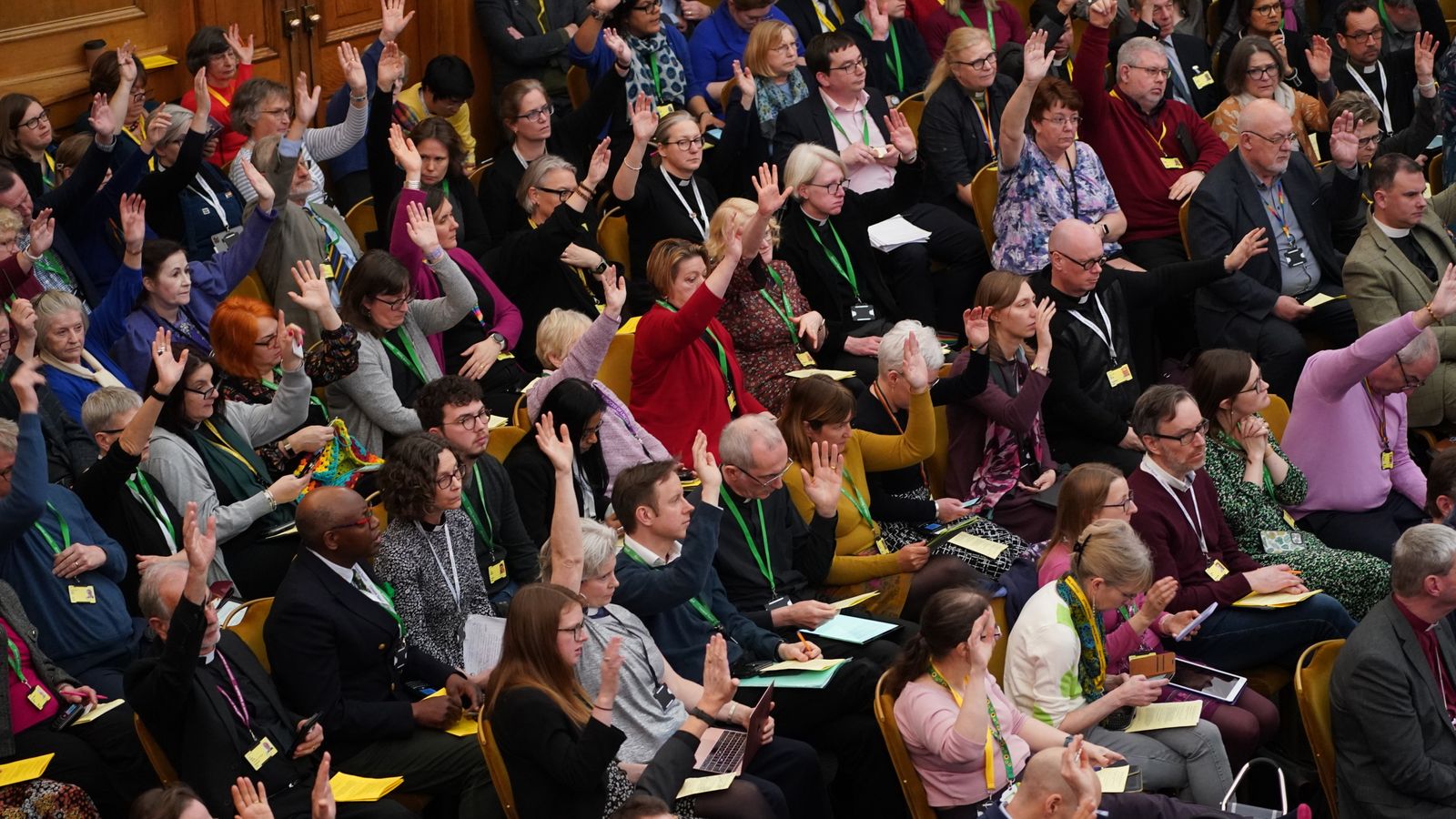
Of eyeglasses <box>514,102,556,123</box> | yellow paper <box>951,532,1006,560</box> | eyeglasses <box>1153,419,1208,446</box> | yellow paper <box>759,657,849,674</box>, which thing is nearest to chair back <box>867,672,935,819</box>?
yellow paper <box>759,657,849,674</box>

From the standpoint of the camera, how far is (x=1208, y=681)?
16.6 feet

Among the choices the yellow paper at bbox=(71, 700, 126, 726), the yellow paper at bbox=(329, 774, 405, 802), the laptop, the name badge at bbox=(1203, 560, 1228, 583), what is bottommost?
the name badge at bbox=(1203, 560, 1228, 583)

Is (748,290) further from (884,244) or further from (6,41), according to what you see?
(6,41)

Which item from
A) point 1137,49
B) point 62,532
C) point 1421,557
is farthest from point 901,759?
point 1137,49

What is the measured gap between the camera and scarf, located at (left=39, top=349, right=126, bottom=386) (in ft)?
17.0

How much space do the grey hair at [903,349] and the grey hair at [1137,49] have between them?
Result: 242 cm

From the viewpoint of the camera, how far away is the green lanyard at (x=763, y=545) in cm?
504

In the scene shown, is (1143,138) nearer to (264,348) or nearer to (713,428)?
(713,428)

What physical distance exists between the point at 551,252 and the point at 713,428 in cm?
94

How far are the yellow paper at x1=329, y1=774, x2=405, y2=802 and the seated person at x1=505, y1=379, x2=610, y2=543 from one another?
1.26 metres

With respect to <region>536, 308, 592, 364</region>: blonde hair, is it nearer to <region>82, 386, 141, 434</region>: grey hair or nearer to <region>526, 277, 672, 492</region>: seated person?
<region>526, 277, 672, 492</region>: seated person

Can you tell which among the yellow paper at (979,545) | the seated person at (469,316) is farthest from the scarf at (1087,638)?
the seated person at (469,316)

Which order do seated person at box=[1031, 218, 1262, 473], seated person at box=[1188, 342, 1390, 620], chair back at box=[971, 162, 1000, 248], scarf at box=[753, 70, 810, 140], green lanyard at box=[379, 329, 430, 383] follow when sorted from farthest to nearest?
scarf at box=[753, 70, 810, 140] → chair back at box=[971, 162, 1000, 248] → seated person at box=[1031, 218, 1262, 473] → green lanyard at box=[379, 329, 430, 383] → seated person at box=[1188, 342, 1390, 620]

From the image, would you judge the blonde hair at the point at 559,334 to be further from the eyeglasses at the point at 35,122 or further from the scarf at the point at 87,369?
the eyeglasses at the point at 35,122
